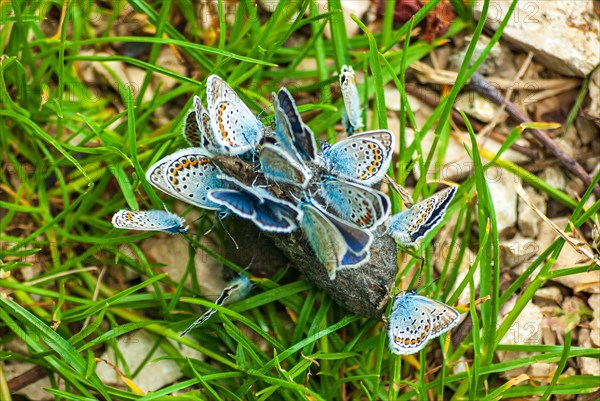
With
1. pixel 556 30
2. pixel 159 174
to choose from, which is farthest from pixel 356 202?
pixel 556 30

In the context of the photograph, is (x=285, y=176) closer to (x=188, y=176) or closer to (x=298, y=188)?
(x=298, y=188)

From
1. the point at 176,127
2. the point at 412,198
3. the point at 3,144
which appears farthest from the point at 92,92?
the point at 412,198

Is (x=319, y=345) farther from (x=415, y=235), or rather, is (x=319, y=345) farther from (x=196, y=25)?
(x=196, y=25)

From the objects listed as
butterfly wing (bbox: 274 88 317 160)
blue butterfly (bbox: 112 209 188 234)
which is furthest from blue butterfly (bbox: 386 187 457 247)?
blue butterfly (bbox: 112 209 188 234)

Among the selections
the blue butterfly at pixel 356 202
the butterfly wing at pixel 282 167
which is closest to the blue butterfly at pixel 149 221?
the butterfly wing at pixel 282 167

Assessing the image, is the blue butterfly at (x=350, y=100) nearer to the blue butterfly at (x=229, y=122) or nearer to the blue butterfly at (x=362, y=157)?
the blue butterfly at (x=362, y=157)
